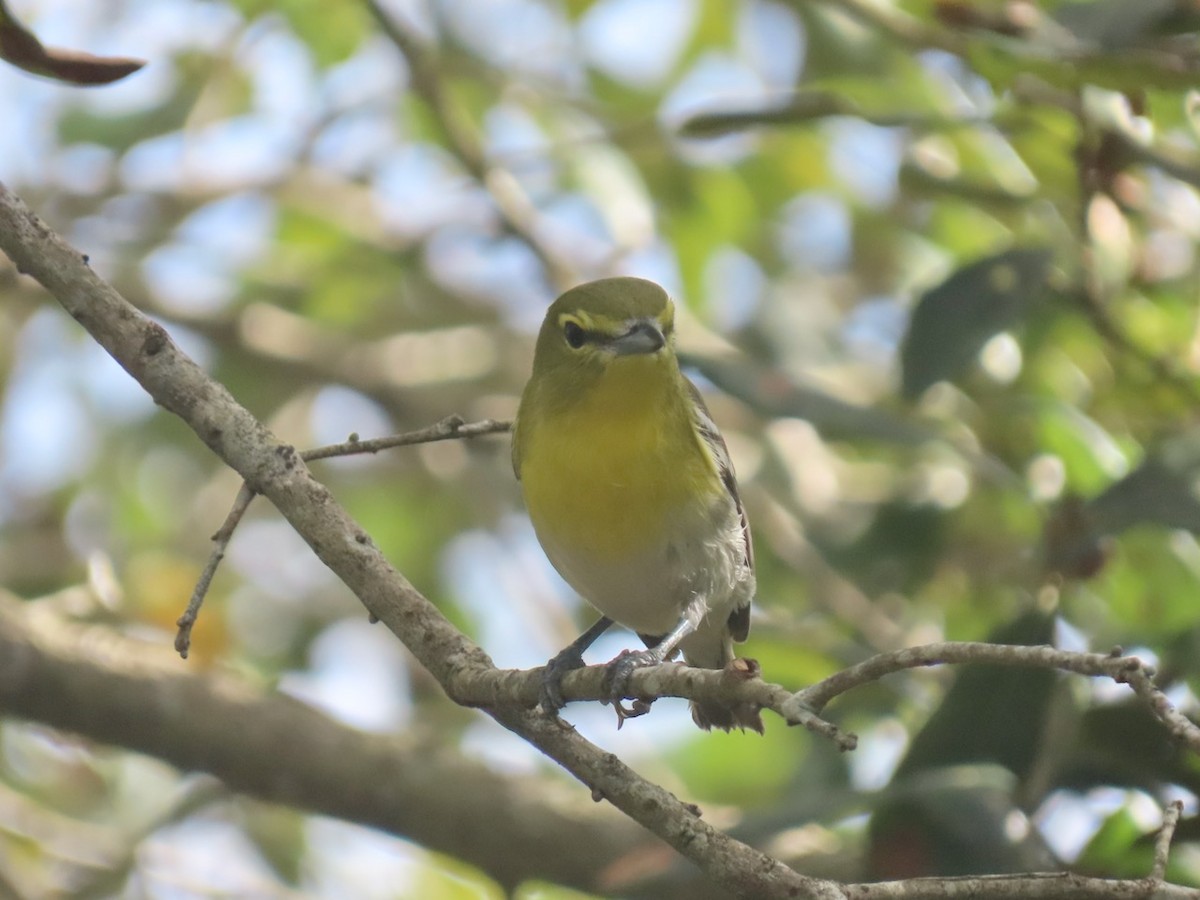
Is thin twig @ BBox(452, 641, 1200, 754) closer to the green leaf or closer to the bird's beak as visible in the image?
the bird's beak

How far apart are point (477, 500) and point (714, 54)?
7.51 feet

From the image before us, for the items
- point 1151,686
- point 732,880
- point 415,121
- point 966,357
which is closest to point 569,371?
point 966,357

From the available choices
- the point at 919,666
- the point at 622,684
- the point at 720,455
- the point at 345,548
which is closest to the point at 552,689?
the point at 622,684

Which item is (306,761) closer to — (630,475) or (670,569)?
(670,569)

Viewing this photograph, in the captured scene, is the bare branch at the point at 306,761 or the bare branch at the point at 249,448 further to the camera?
the bare branch at the point at 306,761

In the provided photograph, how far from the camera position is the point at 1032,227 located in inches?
201

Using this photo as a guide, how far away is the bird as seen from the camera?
3520 mm

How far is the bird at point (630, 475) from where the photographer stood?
139 inches

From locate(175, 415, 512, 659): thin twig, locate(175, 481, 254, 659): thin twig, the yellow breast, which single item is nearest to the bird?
the yellow breast

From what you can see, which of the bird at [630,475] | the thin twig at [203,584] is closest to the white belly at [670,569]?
the bird at [630,475]

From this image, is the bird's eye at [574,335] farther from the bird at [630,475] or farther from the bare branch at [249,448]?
the bare branch at [249,448]

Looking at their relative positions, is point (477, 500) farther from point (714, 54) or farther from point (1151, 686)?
point (1151, 686)

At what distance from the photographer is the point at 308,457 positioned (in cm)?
257

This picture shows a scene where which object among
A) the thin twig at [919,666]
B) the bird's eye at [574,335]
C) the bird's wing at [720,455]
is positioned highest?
the bird's eye at [574,335]
